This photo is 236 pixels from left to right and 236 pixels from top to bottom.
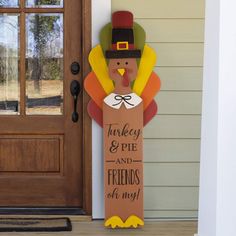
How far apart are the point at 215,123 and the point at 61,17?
197cm

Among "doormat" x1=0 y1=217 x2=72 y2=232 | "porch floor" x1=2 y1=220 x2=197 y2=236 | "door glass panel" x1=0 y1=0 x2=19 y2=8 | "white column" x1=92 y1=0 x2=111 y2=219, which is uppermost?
"door glass panel" x1=0 y1=0 x2=19 y2=8

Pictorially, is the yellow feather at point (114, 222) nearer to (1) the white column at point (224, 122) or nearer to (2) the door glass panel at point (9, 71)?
(2) the door glass panel at point (9, 71)

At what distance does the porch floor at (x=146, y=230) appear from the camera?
11.3 ft

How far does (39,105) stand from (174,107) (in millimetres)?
943

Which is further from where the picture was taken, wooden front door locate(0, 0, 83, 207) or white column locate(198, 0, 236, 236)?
wooden front door locate(0, 0, 83, 207)

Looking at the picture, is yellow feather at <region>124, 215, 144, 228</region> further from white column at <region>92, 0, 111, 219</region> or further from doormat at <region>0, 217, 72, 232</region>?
doormat at <region>0, 217, 72, 232</region>

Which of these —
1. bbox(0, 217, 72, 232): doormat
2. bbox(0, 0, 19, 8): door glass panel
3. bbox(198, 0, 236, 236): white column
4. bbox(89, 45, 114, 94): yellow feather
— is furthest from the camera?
bbox(0, 0, 19, 8): door glass panel

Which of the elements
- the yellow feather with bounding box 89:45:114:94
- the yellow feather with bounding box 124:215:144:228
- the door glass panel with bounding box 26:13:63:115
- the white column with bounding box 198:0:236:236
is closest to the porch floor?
the yellow feather with bounding box 124:215:144:228

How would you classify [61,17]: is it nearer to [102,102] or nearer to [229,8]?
[102,102]

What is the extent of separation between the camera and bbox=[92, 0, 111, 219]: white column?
3.60 m

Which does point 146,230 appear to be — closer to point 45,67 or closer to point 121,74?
point 121,74

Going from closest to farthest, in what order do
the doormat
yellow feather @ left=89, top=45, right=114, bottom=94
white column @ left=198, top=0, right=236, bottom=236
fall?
white column @ left=198, top=0, right=236, bottom=236, the doormat, yellow feather @ left=89, top=45, right=114, bottom=94

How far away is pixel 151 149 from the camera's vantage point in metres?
3.71

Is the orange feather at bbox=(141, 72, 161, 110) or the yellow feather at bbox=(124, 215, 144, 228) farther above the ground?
the orange feather at bbox=(141, 72, 161, 110)
